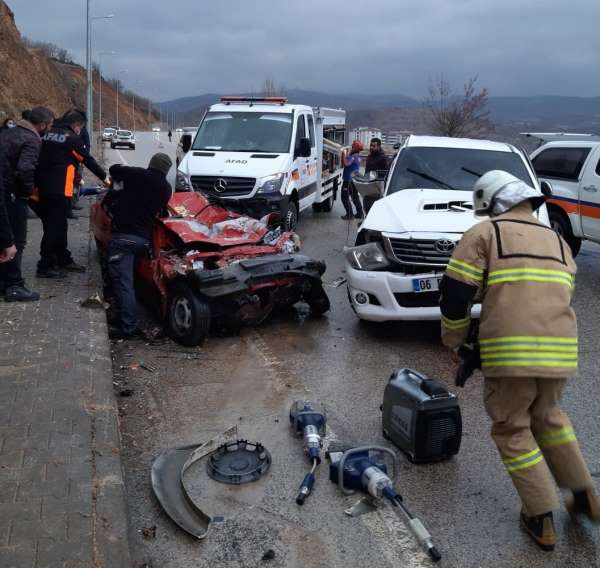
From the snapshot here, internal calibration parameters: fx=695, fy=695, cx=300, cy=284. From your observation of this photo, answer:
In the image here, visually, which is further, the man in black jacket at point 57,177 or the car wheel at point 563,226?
the car wheel at point 563,226

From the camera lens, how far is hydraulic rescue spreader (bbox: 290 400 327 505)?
4082 millimetres

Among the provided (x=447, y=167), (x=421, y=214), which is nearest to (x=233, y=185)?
(x=447, y=167)

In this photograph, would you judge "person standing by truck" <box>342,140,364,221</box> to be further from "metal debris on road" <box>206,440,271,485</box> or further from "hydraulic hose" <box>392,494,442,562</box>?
"hydraulic hose" <box>392,494,442,562</box>

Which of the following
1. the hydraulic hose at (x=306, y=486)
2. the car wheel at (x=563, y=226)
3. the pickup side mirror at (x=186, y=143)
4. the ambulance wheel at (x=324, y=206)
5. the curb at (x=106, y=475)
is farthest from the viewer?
the ambulance wheel at (x=324, y=206)

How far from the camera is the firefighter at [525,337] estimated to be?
11.4 feet

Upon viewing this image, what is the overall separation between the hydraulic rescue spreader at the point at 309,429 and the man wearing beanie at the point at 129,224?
7.88 feet

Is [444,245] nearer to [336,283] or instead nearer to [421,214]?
[421,214]

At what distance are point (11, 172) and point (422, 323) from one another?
465 centimetres

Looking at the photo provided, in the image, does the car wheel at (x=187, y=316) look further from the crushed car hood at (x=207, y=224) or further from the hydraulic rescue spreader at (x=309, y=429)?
the hydraulic rescue spreader at (x=309, y=429)

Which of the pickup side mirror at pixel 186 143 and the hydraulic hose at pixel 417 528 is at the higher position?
the pickup side mirror at pixel 186 143

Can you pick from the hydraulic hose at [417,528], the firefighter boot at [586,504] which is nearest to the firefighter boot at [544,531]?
the firefighter boot at [586,504]

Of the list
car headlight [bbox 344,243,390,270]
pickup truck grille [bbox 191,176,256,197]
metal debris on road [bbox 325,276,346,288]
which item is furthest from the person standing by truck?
car headlight [bbox 344,243,390,270]

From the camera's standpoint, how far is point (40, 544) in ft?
10.3

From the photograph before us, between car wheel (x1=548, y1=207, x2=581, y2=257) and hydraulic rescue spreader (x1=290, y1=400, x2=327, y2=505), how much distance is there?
7.15 m
